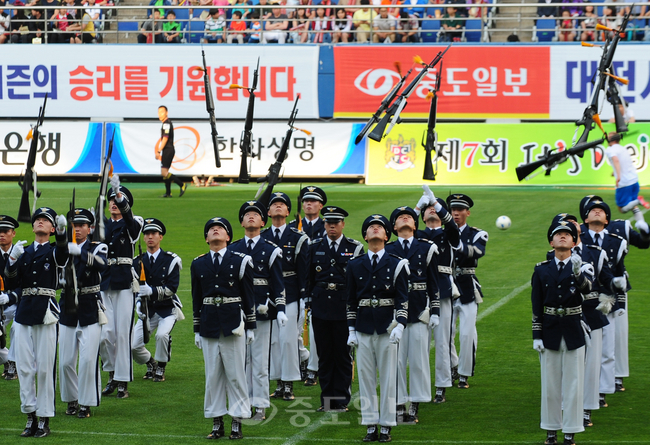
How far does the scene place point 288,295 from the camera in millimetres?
12648

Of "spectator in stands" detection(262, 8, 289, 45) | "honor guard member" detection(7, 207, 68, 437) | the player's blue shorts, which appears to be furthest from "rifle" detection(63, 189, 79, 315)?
"spectator in stands" detection(262, 8, 289, 45)

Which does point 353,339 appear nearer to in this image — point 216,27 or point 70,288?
point 70,288

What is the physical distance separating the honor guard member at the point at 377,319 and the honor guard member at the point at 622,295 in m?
3.02

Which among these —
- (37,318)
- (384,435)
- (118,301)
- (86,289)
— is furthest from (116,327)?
(384,435)

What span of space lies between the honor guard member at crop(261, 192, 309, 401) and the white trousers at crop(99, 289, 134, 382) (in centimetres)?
179

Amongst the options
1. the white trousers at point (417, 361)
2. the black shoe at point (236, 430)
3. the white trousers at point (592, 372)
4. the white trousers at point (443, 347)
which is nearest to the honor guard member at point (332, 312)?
the white trousers at point (417, 361)

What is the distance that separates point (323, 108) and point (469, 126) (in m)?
4.87

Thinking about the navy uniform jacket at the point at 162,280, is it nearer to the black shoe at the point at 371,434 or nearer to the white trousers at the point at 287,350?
the white trousers at the point at 287,350

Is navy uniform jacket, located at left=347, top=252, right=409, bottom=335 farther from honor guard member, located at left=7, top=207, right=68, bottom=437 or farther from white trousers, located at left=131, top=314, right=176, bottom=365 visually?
white trousers, located at left=131, top=314, right=176, bottom=365

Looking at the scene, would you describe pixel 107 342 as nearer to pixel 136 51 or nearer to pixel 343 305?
pixel 343 305

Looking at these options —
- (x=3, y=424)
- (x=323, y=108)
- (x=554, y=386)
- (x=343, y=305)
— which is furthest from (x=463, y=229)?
(x=323, y=108)

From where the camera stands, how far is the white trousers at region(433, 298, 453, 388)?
40.3 feet

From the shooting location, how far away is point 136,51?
3284cm

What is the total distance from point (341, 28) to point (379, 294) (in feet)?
77.7
